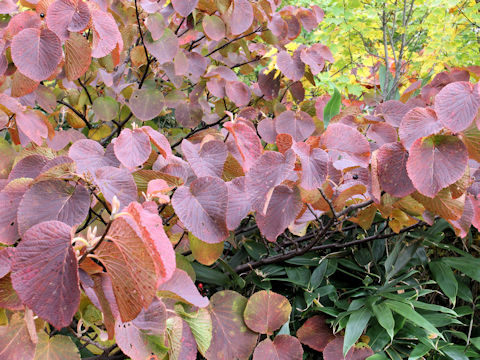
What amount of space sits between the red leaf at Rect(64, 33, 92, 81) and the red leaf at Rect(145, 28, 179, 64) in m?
0.49

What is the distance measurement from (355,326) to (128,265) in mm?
897

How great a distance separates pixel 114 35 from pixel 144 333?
0.62 metres

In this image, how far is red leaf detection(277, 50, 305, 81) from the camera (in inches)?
61.1

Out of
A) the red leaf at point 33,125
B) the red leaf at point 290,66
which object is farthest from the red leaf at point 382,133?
the red leaf at point 33,125

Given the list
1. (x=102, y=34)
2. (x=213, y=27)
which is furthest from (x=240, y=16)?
(x=102, y=34)

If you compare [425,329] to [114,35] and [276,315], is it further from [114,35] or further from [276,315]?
[114,35]

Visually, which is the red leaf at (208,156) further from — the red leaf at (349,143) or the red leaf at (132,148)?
the red leaf at (349,143)

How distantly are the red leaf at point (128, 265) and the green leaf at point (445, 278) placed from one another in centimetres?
112

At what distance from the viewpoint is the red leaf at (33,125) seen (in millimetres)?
1042

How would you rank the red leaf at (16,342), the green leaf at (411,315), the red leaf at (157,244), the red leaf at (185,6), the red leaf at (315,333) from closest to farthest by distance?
1. the red leaf at (157,244)
2. the red leaf at (16,342)
3. the green leaf at (411,315)
4. the red leaf at (315,333)
5. the red leaf at (185,6)

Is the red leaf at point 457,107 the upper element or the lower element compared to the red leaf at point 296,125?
upper

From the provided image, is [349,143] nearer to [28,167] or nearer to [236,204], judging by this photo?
[236,204]

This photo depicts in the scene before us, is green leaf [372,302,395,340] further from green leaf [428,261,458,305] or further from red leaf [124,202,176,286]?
red leaf [124,202,176,286]

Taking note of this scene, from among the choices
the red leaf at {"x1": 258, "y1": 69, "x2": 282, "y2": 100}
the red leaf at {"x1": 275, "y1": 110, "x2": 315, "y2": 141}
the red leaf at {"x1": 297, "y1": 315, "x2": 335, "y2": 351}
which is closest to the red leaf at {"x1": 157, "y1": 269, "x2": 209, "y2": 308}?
the red leaf at {"x1": 297, "y1": 315, "x2": 335, "y2": 351}
